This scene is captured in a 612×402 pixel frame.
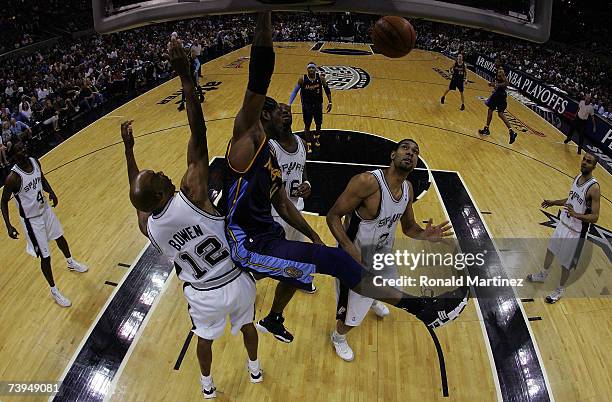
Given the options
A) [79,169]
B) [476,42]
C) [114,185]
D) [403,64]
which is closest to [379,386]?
[114,185]

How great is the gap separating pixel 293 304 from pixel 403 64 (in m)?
16.9

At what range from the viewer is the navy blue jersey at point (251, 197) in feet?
9.52

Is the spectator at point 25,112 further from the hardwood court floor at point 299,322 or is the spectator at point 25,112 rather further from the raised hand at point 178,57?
the raised hand at point 178,57

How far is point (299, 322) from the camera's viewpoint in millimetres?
4828

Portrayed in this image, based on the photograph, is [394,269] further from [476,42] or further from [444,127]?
[476,42]

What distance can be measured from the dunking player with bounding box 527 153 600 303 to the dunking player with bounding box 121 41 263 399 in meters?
3.72

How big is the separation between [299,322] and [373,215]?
1.77 metres

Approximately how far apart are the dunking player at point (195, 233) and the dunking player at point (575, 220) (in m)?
3.72

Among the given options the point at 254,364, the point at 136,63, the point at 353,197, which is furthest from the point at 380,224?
the point at 136,63

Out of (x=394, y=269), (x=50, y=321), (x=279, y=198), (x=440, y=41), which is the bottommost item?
(x=440, y=41)

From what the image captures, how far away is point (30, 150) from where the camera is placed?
9320mm

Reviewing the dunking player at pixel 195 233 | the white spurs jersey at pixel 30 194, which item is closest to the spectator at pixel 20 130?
the white spurs jersey at pixel 30 194

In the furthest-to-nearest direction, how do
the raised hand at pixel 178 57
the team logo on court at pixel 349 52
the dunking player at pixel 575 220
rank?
the team logo on court at pixel 349 52
the dunking player at pixel 575 220
the raised hand at pixel 178 57

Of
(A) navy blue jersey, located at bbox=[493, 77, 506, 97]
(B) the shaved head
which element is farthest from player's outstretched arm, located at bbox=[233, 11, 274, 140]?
(A) navy blue jersey, located at bbox=[493, 77, 506, 97]
